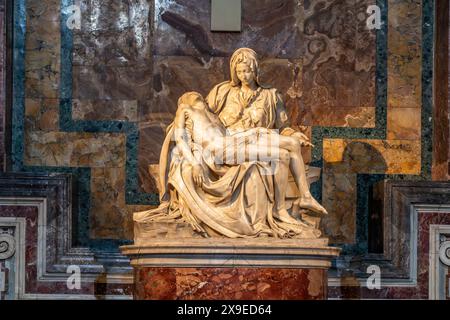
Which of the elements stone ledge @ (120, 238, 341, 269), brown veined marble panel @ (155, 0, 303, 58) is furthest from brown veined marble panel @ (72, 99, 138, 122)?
stone ledge @ (120, 238, 341, 269)

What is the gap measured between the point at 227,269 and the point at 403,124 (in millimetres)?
2913

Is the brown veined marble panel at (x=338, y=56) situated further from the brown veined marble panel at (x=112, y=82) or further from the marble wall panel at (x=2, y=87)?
the marble wall panel at (x=2, y=87)

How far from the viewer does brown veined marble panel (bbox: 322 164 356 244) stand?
573 inches

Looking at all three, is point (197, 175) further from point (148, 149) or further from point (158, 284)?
point (148, 149)

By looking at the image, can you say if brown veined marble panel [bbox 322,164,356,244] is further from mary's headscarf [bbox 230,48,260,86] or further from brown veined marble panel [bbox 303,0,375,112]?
mary's headscarf [bbox 230,48,260,86]

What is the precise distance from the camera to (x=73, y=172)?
14.5 metres

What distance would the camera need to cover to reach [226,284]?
1265cm

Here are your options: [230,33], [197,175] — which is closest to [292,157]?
[197,175]

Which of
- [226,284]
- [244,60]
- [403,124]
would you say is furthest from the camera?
[403,124]

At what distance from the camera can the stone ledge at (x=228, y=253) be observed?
12.6m

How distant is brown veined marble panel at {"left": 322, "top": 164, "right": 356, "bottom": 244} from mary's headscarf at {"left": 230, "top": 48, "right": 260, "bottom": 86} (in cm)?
150

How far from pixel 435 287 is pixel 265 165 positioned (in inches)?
83.0

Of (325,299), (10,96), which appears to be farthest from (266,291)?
(10,96)

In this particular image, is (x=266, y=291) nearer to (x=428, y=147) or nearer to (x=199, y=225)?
(x=199, y=225)
